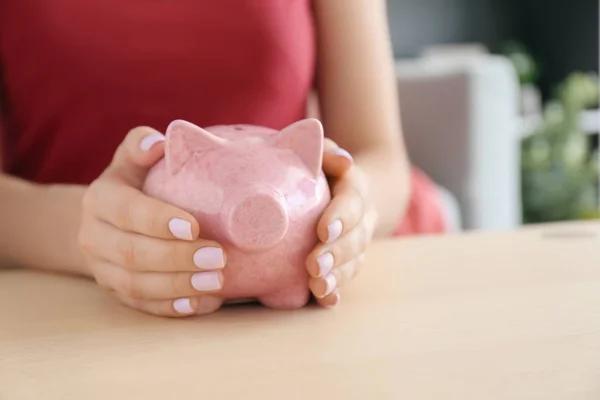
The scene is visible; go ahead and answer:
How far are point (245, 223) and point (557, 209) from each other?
2.34 metres

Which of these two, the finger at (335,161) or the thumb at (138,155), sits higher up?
the thumb at (138,155)

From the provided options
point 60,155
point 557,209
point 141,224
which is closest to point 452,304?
point 141,224

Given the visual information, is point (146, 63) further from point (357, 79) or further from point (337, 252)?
point (337, 252)

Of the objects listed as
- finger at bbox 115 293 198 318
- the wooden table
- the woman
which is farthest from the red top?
finger at bbox 115 293 198 318

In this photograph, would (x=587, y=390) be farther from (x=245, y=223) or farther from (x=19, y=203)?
(x=19, y=203)

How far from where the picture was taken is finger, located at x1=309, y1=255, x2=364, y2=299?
1.56 feet

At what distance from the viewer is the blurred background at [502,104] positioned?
77.5 inches

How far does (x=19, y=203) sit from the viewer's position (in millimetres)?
666

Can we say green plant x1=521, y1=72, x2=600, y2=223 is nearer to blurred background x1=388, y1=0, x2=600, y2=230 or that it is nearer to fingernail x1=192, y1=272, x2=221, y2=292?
blurred background x1=388, y1=0, x2=600, y2=230

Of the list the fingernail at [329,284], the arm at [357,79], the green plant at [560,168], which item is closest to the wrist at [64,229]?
the fingernail at [329,284]

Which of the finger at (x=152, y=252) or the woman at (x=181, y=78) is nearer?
the finger at (x=152, y=252)

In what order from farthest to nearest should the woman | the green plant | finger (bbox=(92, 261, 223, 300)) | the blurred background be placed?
the green plant, the blurred background, the woman, finger (bbox=(92, 261, 223, 300))

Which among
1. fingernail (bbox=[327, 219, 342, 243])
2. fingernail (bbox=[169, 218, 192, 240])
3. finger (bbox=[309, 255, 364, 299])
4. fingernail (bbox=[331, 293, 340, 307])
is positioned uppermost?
fingernail (bbox=[169, 218, 192, 240])

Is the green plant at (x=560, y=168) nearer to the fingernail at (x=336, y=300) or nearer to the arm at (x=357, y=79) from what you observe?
the arm at (x=357, y=79)
